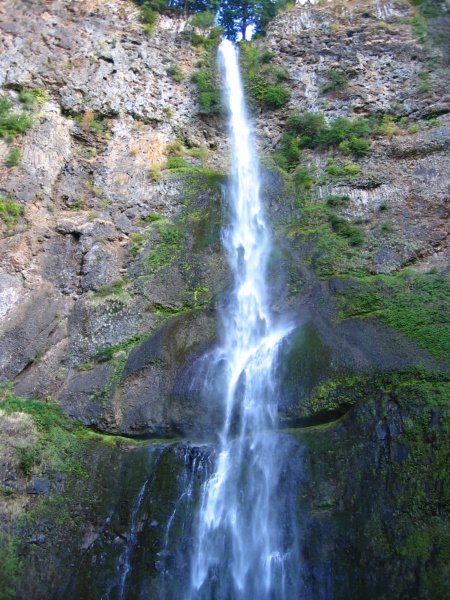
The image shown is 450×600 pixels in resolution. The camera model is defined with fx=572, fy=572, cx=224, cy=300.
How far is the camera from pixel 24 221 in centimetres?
1495

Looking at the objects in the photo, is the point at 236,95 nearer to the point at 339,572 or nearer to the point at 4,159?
the point at 4,159

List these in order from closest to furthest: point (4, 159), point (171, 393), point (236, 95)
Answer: point (171, 393) → point (4, 159) → point (236, 95)

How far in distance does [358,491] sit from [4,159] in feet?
41.8

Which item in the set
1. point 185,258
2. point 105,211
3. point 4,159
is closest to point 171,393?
point 185,258

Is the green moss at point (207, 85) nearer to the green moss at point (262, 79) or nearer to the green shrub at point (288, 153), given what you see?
the green moss at point (262, 79)

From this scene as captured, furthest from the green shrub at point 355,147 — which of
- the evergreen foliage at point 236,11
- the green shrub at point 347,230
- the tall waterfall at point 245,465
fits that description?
the evergreen foliage at point 236,11

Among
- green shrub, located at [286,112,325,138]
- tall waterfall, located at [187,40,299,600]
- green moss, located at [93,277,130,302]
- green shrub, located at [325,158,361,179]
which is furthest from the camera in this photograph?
green shrub, located at [286,112,325,138]

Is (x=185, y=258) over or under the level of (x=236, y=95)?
under

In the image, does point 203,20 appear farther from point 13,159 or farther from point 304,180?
point 13,159

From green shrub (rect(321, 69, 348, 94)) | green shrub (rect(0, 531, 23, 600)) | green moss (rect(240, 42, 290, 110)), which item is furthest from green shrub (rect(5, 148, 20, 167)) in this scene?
green shrub (rect(321, 69, 348, 94))

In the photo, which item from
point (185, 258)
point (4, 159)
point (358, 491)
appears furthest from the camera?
point (4, 159)

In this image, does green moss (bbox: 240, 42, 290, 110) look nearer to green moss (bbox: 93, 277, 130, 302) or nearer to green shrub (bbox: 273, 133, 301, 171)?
green shrub (bbox: 273, 133, 301, 171)

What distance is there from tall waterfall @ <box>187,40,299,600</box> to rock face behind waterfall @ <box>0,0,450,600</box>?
32 cm

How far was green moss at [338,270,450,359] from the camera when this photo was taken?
11039 millimetres
